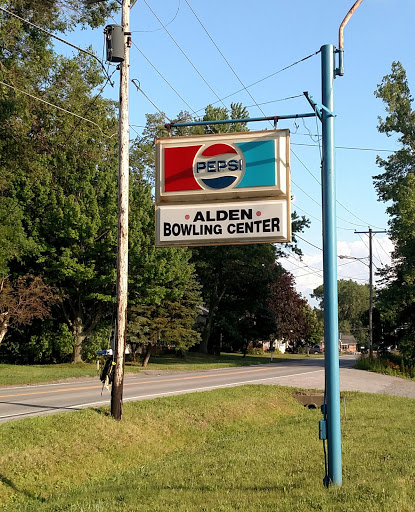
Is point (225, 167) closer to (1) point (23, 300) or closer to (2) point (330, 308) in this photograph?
(2) point (330, 308)

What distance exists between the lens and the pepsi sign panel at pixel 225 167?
27.6ft

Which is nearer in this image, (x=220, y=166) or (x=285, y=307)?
(x=220, y=166)

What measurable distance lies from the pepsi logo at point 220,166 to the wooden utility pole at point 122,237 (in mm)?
5918

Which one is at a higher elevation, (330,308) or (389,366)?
(330,308)

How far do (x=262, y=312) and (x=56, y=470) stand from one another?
2051 inches

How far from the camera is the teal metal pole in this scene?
7.82 metres

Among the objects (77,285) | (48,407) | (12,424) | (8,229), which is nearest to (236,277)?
(77,285)

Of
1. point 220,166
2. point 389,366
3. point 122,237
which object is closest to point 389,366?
point 389,366

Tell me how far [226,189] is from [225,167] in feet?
1.01

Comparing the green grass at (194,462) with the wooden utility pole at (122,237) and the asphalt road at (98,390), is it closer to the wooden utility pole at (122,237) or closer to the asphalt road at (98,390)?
the wooden utility pole at (122,237)

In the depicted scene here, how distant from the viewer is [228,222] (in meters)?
8.52

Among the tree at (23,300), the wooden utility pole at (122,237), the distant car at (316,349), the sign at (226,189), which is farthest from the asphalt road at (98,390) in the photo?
the distant car at (316,349)

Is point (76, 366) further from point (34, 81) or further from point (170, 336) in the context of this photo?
point (34, 81)

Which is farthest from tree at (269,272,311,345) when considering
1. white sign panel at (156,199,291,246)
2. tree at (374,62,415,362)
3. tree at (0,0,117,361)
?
white sign panel at (156,199,291,246)
